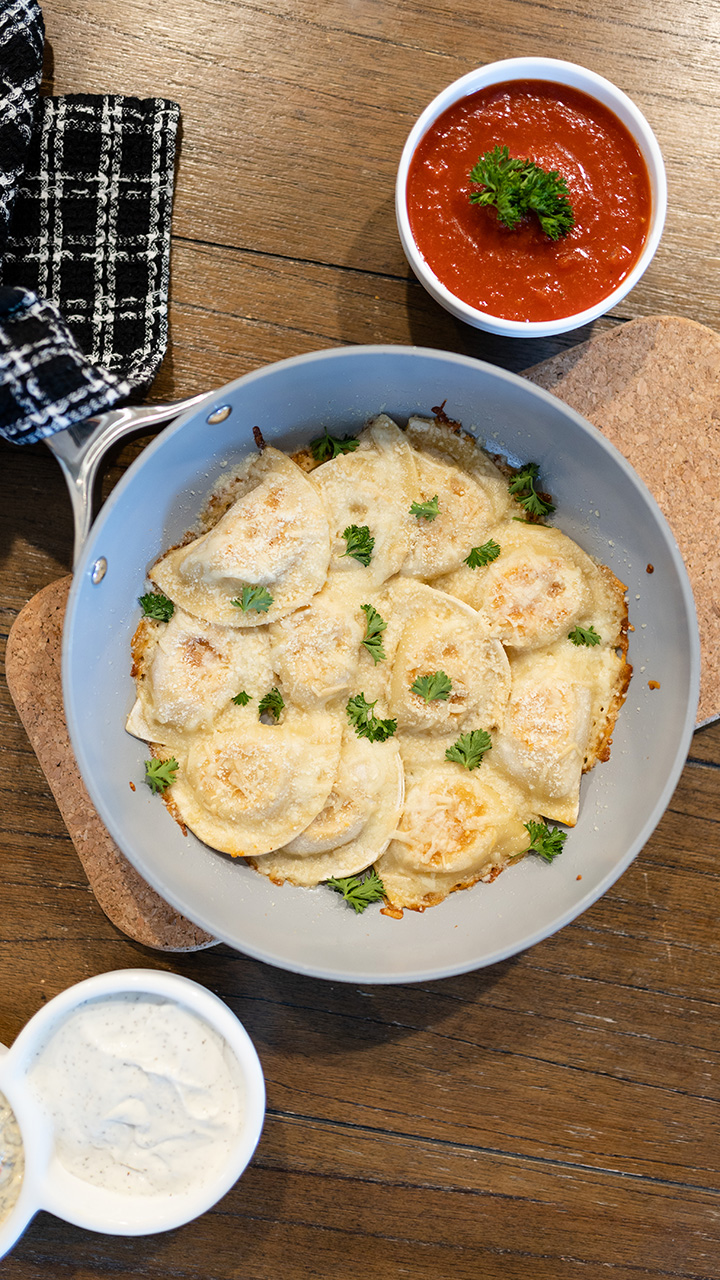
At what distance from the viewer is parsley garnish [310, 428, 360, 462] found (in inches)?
104

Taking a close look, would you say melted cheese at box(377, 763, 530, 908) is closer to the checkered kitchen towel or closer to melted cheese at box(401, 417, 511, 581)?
melted cheese at box(401, 417, 511, 581)

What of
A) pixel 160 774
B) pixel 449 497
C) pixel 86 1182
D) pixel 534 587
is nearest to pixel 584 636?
pixel 534 587

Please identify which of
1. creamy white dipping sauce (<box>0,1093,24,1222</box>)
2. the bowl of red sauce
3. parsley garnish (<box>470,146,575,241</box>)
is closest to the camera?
parsley garnish (<box>470,146,575,241</box>)

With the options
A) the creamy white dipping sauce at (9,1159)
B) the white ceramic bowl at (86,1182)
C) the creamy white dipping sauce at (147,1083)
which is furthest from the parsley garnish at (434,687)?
the creamy white dipping sauce at (9,1159)

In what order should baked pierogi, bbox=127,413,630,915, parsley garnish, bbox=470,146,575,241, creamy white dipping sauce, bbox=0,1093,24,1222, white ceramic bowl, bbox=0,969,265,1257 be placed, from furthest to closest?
creamy white dipping sauce, bbox=0,1093,24,1222 < white ceramic bowl, bbox=0,969,265,1257 < baked pierogi, bbox=127,413,630,915 < parsley garnish, bbox=470,146,575,241

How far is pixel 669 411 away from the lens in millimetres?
2738

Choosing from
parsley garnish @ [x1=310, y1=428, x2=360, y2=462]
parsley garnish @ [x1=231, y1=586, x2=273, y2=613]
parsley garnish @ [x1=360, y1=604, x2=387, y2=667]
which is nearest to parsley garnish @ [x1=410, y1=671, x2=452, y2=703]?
parsley garnish @ [x1=360, y1=604, x2=387, y2=667]

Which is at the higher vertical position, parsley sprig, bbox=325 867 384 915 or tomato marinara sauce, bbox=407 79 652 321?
tomato marinara sauce, bbox=407 79 652 321

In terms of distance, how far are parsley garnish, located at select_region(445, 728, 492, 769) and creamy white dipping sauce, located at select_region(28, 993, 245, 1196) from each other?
1153mm

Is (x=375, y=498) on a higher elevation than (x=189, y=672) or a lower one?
higher

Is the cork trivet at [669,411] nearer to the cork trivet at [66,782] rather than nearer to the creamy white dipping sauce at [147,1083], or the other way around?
the cork trivet at [66,782]

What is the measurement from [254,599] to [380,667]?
1.41ft

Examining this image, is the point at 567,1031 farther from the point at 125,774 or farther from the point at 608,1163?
the point at 125,774

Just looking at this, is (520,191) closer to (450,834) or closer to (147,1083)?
(450,834)
